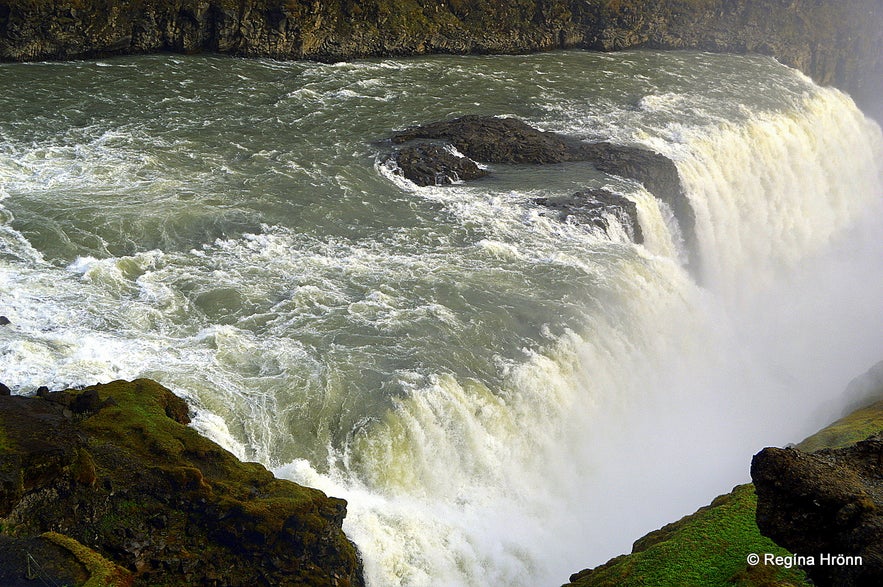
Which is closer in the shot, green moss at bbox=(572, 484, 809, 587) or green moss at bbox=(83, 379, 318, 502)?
green moss at bbox=(572, 484, 809, 587)

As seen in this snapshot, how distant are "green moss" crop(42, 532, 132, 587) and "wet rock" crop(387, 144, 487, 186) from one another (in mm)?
16424

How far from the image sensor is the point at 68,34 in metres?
29.4

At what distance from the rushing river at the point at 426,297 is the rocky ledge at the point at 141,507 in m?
1.36

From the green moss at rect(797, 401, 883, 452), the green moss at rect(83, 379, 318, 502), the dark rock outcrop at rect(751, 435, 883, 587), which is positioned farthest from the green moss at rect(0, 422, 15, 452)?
the green moss at rect(797, 401, 883, 452)

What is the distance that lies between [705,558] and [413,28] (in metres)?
28.8

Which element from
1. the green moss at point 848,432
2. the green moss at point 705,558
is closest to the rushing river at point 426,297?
the green moss at point 848,432

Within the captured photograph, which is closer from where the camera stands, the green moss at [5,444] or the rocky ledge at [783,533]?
the rocky ledge at [783,533]

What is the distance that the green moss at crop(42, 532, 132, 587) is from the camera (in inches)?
378

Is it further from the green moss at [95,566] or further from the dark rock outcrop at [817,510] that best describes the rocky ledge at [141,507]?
the dark rock outcrop at [817,510]

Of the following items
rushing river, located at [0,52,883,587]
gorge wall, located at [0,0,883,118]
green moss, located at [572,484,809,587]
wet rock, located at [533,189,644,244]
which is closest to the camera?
green moss, located at [572,484,809,587]

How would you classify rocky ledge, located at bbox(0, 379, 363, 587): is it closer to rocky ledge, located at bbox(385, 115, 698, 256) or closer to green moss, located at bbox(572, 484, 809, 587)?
green moss, located at bbox(572, 484, 809, 587)

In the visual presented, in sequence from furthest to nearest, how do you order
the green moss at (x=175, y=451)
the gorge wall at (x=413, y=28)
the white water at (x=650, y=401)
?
the gorge wall at (x=413, y=28) → the white water at (x=650, y=401) → the green moss at (x=175, y=451)

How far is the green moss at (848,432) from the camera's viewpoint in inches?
627

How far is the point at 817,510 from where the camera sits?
30.5 ft
